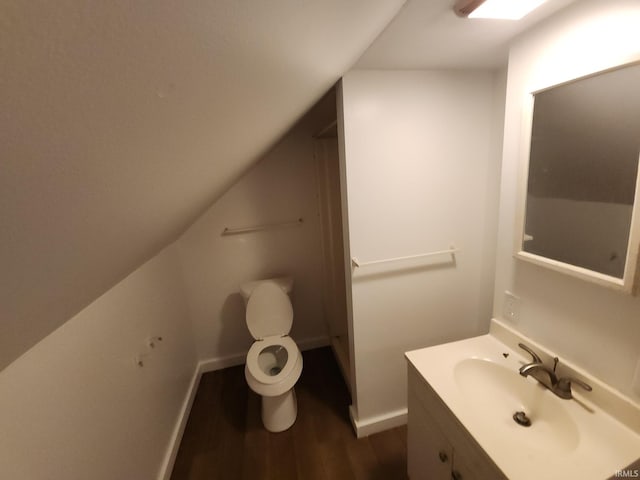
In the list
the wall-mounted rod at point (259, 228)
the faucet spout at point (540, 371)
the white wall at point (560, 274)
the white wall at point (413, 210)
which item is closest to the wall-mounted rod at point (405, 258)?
the white wall at point (413, 210)

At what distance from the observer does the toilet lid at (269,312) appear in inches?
83.0

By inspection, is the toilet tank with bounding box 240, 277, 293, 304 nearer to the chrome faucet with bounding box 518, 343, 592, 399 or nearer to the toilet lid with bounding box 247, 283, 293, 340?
the toilet lid with bounding box 247, 283, 293, 340

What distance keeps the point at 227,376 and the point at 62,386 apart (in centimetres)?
161

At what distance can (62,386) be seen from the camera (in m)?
0.93

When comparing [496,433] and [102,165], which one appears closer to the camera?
[102,165]

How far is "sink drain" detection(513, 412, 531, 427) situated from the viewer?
1.01m

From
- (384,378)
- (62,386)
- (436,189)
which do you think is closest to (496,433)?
(384,378)

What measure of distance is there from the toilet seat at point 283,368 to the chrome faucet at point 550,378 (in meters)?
1.23

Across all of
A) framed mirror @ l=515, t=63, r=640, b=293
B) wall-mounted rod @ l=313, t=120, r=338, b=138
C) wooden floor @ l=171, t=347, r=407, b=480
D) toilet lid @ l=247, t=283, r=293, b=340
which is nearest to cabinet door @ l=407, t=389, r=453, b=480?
wooden floor @ l=171, t=347, r=407, b=480

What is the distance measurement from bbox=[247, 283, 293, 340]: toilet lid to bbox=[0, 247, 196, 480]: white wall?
0.55 m

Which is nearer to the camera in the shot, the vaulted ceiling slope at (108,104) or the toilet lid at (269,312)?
the vaulted ceiling slope at (108,104)

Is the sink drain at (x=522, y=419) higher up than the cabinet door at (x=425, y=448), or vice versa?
the sink drain at (x=522, y=419)

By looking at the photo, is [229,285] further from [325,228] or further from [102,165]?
[102,165]

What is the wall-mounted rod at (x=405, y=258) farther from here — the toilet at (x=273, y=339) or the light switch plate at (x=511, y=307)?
the toilet at (x=273, y=339)
